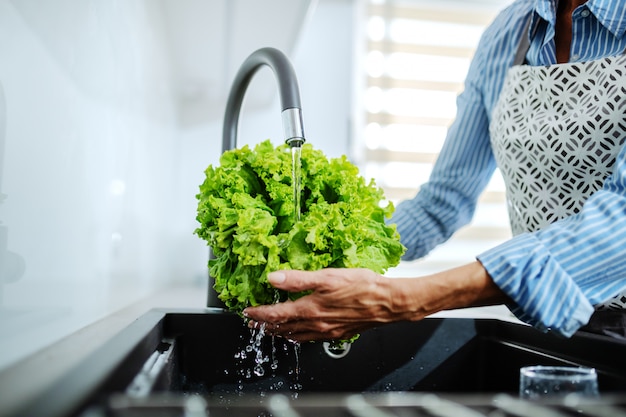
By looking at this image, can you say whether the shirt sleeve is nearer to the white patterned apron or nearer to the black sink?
the black sink

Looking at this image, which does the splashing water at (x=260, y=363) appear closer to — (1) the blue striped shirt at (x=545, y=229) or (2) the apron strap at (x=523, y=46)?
(1) the blue striped shirt at (x=545, y=229)

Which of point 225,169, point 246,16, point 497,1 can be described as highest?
point 497,1

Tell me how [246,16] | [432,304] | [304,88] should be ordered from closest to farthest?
[432,304] < [246,16] < [304,88]

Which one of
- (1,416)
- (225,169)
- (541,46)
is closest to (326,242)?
(225,169)

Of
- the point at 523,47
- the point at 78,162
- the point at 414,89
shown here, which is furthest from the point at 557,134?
the point at 414,89

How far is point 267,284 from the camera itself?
81 cm

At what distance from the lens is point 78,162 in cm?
90

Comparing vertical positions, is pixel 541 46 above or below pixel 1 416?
above

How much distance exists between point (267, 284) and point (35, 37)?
0.41m

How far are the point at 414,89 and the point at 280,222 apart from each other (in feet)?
7.93

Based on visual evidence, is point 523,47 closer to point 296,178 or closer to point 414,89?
point 296,178

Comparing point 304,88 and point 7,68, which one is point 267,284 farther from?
point 304,88

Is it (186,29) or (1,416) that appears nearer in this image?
(1,416)

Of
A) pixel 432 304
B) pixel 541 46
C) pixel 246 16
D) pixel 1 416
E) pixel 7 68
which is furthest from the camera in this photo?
pixel 246 16
